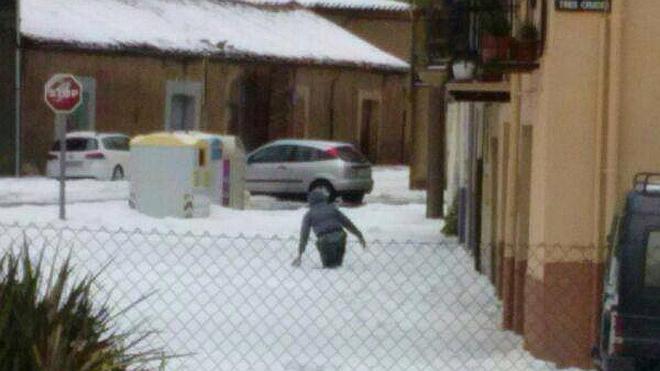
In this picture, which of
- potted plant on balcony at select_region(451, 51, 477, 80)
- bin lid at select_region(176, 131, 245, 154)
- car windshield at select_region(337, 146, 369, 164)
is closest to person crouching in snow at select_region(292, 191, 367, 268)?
potted plant on balcony at select_region(451, 51, 477, 80)

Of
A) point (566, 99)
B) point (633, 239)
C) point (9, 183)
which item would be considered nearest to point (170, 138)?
point (9, 183)

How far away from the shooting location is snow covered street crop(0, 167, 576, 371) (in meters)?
14.3

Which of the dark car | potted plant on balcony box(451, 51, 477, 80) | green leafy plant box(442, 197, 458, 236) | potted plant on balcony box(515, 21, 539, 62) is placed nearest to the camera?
the dark car

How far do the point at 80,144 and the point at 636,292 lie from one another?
1338 inches

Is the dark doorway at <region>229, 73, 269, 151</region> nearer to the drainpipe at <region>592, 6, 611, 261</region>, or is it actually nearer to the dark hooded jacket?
the dark hooded jacket

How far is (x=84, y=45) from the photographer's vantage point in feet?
150

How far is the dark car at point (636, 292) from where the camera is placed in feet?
35.9

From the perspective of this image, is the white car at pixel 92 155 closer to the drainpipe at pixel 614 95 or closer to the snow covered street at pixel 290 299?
the snow covered street at pixel 290 299

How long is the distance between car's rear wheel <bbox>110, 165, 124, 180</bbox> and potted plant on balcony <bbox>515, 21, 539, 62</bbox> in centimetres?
3057

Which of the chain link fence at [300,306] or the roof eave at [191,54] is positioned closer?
the chain link fence at [300,306]

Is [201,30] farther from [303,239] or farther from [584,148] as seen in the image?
[584,148]

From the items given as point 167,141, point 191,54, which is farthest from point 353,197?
point 167,141

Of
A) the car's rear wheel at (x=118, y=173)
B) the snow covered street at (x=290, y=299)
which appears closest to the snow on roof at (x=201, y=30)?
the car's rear wheel at (x=118, y=173)

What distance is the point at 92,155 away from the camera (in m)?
44.1
